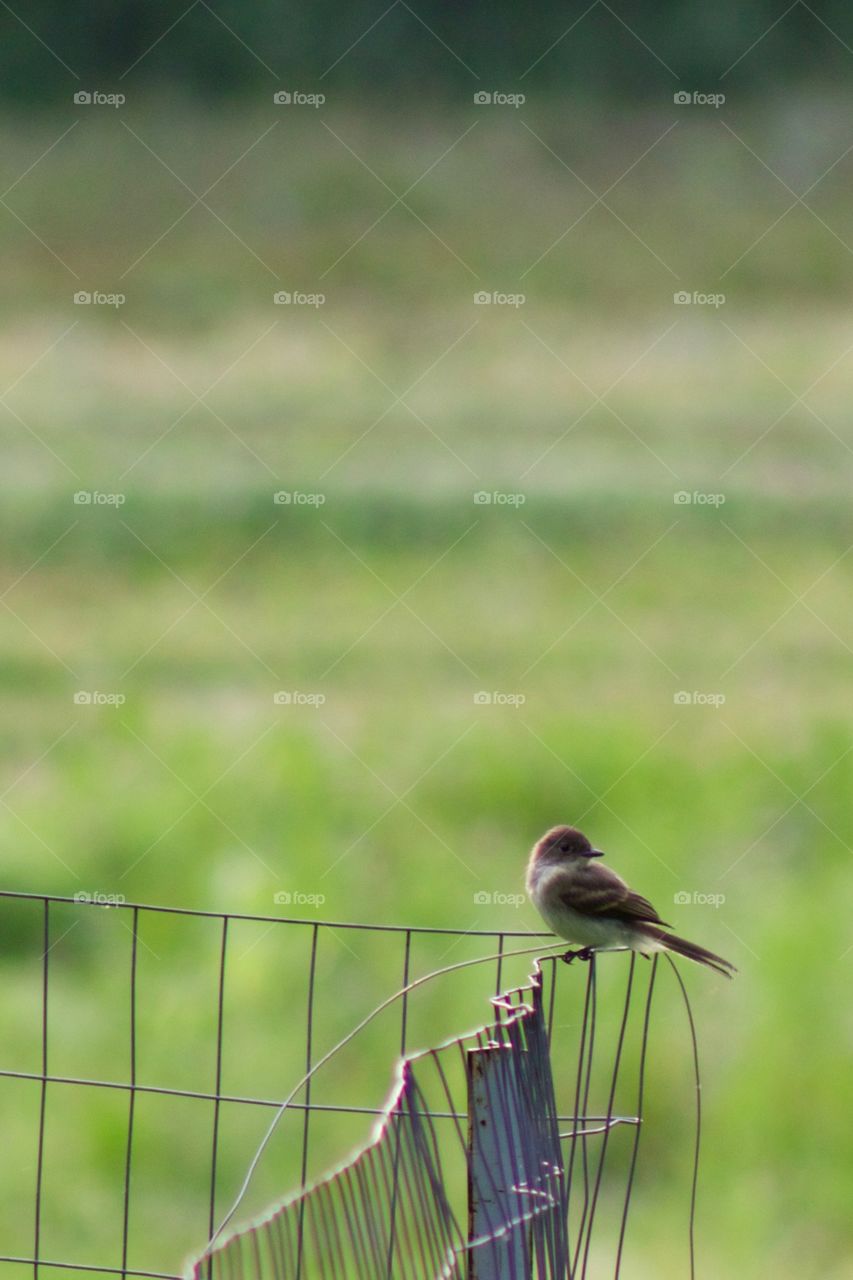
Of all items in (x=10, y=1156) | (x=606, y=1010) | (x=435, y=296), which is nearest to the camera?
(x=10, y=1156)

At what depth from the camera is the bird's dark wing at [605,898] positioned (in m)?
4.45

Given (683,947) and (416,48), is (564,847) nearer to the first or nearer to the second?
(683,947)

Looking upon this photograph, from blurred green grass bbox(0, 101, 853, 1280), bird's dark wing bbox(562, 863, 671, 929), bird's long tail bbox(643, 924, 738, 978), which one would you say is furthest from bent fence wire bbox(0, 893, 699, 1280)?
bird's long tail bbox(643, 924, 738, 978)

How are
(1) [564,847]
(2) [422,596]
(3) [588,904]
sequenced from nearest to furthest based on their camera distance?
(3) [588,904] → (1) [564,847] → (2) [422,596]

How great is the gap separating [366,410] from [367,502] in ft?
7.79

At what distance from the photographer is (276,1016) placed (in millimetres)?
6461

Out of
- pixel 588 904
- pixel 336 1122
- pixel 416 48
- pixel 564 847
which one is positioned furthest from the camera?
pixel 416 48

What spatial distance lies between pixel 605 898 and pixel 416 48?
53.3 feet

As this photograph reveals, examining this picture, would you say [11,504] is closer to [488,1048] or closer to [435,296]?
[435,296]

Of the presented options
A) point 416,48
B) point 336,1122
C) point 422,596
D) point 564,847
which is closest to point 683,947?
point 564,847

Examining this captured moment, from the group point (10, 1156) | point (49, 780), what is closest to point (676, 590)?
point (49, 780)

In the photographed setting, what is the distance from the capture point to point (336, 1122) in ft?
19.6

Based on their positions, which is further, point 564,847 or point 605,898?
point 564,847

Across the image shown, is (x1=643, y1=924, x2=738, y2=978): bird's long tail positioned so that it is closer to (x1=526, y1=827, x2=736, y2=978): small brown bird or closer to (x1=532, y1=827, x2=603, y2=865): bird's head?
(x1=526, y1=827, x2=736, y2=978): small brown bird
